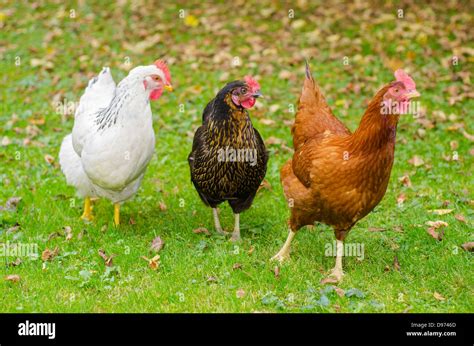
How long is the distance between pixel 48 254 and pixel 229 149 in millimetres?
1893

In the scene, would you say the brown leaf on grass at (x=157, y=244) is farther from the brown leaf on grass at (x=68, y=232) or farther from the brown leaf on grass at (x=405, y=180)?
the brown leaf on grass at (x=405, y=180)

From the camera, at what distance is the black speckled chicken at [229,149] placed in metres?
5.25

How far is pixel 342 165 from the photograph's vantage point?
4.77 meters

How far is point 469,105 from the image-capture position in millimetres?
8742

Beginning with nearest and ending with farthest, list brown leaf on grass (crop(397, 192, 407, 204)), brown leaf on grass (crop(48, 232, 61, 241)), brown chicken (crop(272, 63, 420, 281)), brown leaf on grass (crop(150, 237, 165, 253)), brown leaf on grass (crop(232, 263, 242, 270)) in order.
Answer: brown chicken (crop(272, 63, 420, 281)) → brown leaf on grass (crop(232, 263, 242, 270)) → brown leaf on grass (crop(150, 237, 165, 253)) → brown leaf on grass (crop(48, 232, 61, 241)) → brown leaf on grass (crop(397, 192, 407, 204))

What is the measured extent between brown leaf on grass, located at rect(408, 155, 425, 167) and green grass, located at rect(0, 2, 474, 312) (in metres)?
0.11

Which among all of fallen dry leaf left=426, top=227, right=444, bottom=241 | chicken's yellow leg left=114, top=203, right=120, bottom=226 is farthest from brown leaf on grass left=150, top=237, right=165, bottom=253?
fallen dry leaf left=426, top=227, right=444, bottom=241

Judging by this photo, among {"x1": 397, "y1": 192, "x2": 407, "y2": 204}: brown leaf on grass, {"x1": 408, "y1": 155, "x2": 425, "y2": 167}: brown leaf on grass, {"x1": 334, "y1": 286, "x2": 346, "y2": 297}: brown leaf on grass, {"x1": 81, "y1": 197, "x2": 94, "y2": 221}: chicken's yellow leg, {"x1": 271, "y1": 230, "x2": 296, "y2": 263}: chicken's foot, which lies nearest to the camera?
{"x1": 334, "y1": 286, "x2": 346, "y2": 297}: brown leaf on grass

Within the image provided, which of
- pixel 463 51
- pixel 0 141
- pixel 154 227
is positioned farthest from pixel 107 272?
pixel 463 51

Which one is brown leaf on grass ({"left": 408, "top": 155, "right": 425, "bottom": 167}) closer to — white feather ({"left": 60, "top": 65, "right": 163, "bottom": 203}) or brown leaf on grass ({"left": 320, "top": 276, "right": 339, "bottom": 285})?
brown leaf on grass ({"left": 320, "top": 276, "right": 339, "bottom": 285})

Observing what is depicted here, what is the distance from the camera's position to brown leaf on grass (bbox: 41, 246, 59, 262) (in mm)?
5398

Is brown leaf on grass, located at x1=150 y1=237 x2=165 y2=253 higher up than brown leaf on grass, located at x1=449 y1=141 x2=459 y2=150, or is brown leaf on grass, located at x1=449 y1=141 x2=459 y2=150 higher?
brown leaf on grass, located at x1=449 y1=141 x2=459 y2=150

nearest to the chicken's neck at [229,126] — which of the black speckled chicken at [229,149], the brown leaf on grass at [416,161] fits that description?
the black speckled chicken at [229,149]

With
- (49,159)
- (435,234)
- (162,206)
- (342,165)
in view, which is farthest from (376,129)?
(49,159)
